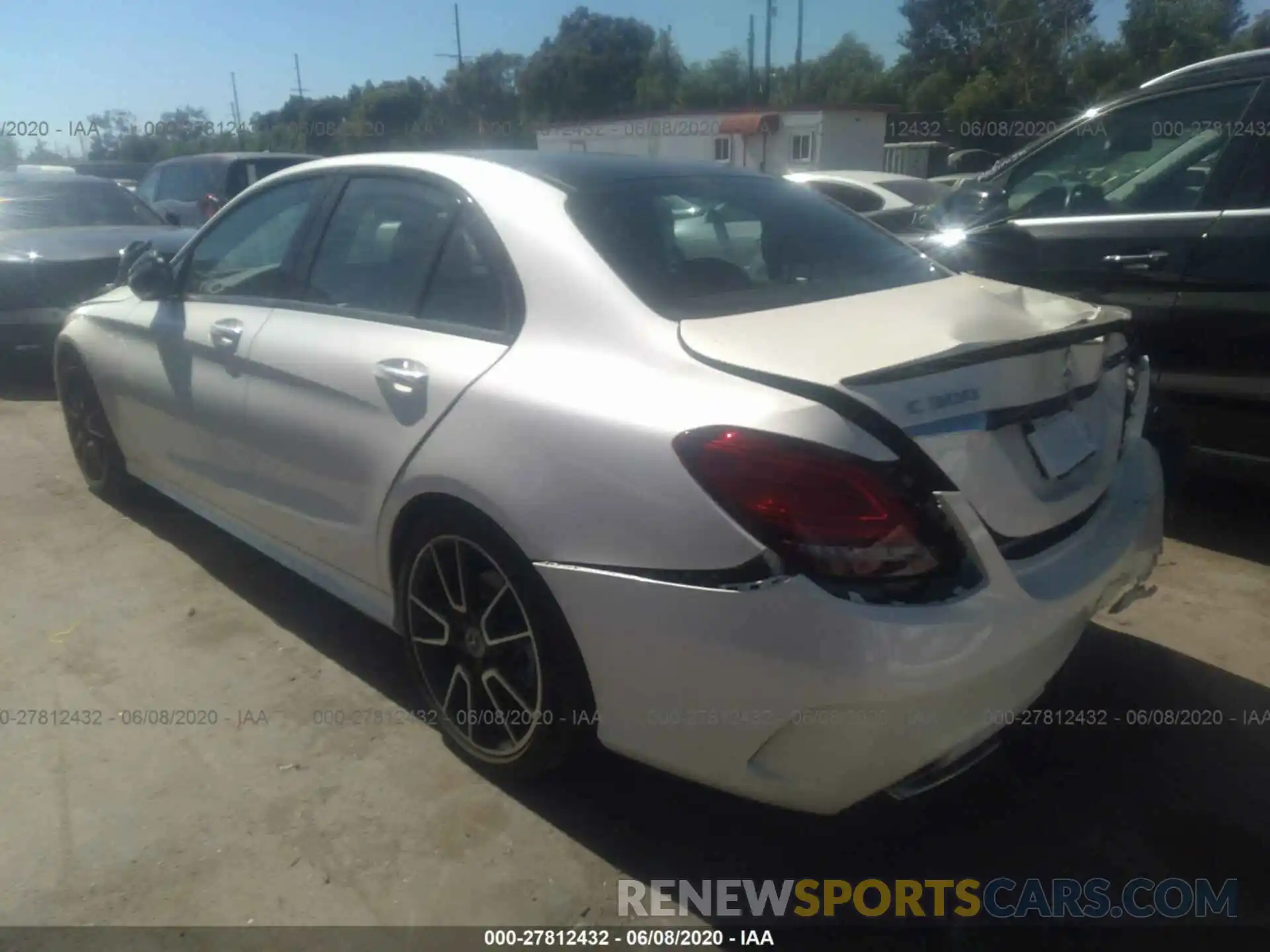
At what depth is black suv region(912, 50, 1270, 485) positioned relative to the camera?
3.70 meters

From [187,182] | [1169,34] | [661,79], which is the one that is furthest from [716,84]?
[187,182]

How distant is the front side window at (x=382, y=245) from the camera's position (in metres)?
2.83

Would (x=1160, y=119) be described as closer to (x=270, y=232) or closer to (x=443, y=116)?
(x=270, y=232)

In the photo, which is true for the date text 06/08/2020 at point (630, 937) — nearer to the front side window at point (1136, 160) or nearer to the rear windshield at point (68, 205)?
the front side window at point (1136, 160)

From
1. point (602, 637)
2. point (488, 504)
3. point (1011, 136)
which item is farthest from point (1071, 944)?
point (1011, 136)

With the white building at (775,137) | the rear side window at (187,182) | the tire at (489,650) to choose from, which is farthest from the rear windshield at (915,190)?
the white building at (775,137)

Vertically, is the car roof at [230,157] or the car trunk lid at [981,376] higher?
the car roof at [230,157]

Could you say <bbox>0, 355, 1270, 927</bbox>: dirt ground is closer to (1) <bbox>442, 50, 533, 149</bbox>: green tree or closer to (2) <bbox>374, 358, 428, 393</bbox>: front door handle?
(2) <bbox>374, 358, 428, 393</bbox>: front door handle

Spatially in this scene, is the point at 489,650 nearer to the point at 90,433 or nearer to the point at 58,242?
the point at 90,433

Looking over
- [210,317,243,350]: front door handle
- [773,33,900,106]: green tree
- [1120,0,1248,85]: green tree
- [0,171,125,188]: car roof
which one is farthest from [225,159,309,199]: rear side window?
[773,33,900,106]: green tree

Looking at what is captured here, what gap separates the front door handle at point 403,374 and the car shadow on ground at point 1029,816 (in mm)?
1021

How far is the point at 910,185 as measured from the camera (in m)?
11.3

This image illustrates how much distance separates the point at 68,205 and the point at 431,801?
7691mm

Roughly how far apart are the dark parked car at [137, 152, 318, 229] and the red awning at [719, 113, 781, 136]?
17.5 metres
